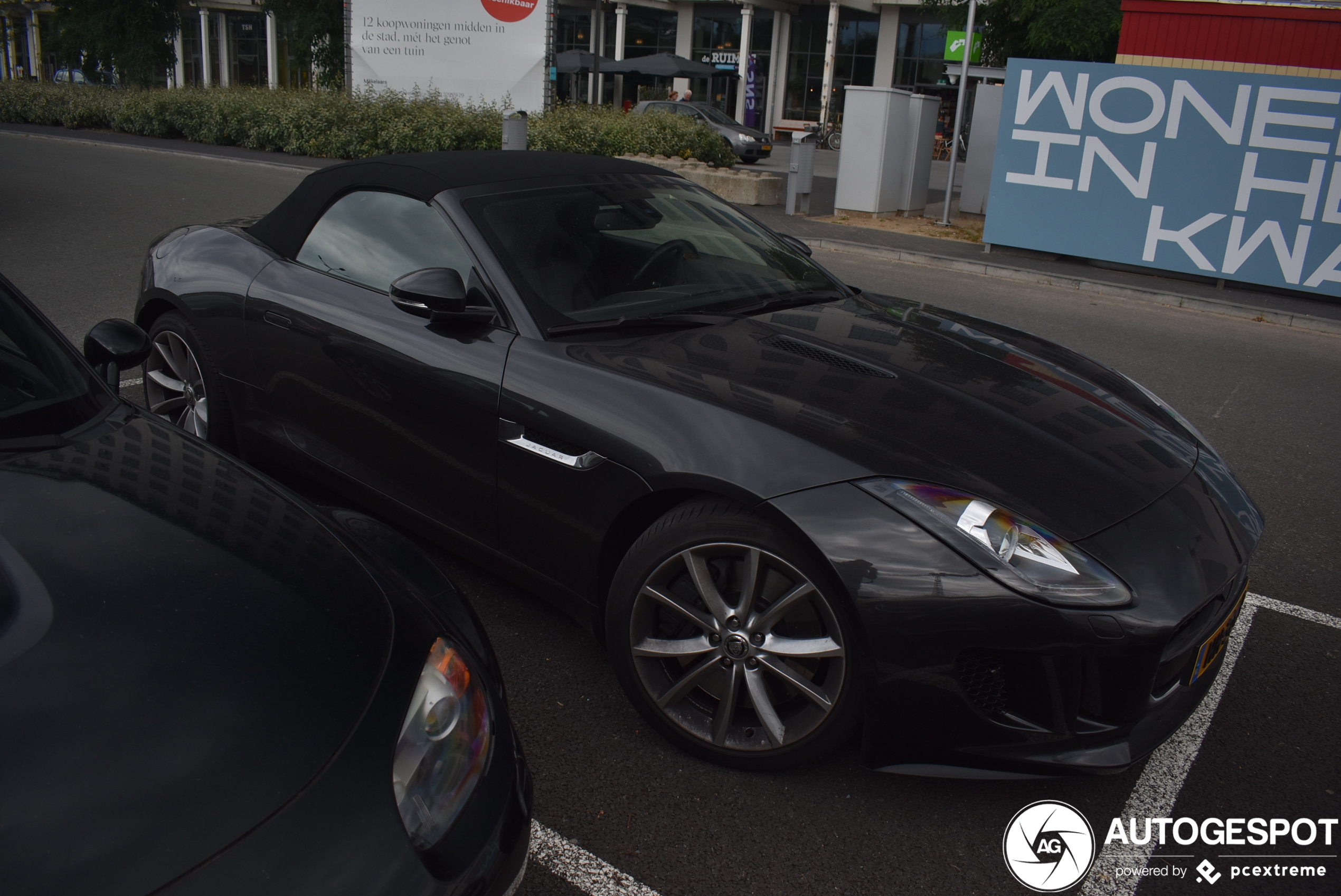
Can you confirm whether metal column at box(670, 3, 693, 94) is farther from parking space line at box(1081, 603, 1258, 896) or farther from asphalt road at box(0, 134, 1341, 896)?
parking space line at box(1081, 603, 1258, 896)

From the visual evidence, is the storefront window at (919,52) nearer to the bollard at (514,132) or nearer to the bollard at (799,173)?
the bollard at (799,173)

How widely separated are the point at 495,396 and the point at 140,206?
12188 mm

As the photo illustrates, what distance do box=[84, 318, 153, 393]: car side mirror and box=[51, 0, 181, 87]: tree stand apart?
33.8 meters

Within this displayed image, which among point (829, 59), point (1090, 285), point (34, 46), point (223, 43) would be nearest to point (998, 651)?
point (1090, 285)

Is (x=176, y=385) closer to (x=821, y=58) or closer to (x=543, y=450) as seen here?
(x=543, y=450)

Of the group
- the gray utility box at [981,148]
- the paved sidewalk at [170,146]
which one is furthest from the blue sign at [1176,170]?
the paved sidewalk at [170,146]

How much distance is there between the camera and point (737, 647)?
2.56 metres

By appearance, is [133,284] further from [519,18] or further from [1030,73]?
[519,18]

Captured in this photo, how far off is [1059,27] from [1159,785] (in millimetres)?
20748

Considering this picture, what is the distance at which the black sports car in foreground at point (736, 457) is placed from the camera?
7.56 feet

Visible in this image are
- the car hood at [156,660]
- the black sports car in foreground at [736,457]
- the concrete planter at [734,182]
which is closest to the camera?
the car hood at [156,660]

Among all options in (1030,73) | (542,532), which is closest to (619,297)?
(542,532)

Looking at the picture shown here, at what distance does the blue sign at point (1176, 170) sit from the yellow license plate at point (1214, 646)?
9.88 metres

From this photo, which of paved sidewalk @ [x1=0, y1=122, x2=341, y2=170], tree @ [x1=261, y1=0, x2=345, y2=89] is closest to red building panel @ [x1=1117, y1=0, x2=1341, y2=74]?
paved sidewalk @ [x1=0, y1=122, x2=341, y2=170]
